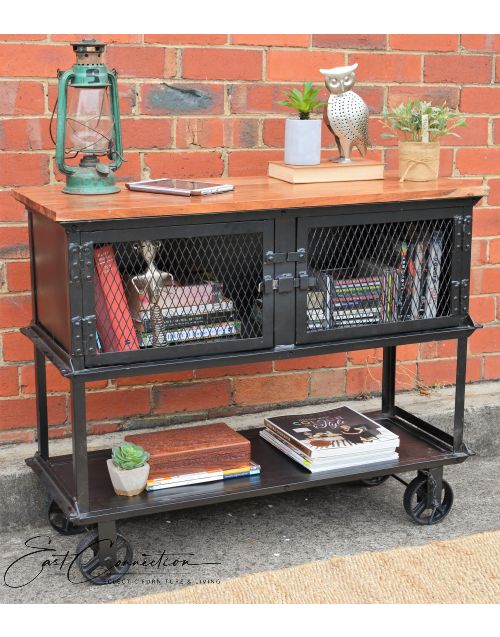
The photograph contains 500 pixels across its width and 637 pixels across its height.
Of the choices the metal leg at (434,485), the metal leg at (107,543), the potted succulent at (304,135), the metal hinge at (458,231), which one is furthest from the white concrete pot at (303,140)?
the metal leg at (107,543)

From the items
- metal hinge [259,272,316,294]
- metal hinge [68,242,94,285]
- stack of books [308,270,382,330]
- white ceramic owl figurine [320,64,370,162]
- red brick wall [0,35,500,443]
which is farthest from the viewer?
red brick wall [0,35,500,443]

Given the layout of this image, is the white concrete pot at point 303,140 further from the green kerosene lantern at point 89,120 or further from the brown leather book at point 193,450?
the brown leather book at point 193,450

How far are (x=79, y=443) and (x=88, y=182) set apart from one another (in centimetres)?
68

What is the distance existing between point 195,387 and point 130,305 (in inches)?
29.3

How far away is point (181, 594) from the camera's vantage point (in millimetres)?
2684

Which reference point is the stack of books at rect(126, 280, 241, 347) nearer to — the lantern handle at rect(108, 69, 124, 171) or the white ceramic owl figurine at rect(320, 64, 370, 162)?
the lantern handle at rect(108, 69, 124, 171)

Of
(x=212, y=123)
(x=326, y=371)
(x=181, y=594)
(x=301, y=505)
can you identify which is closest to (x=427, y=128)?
(x=212, y=123)

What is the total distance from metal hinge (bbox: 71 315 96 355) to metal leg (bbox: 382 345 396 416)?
1188 mm

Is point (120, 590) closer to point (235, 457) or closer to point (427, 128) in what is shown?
point (235, 457)

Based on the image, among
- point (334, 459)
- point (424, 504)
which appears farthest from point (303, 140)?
point (424, 504)

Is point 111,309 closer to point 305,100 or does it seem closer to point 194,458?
point 194,458

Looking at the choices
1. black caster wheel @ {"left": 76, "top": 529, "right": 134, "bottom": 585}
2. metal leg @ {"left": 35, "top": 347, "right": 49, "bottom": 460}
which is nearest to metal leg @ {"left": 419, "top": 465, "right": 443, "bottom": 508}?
black caster wheel @ {"left": 76, "top": 529, "right": 134, "bottom": 585}

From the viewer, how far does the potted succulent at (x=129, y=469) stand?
279cm

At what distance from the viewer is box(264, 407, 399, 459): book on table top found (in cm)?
300
